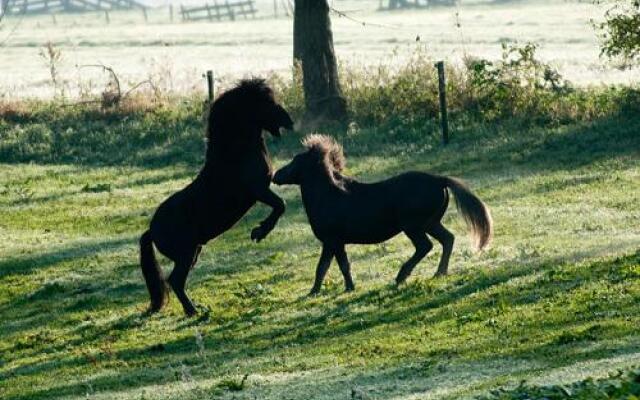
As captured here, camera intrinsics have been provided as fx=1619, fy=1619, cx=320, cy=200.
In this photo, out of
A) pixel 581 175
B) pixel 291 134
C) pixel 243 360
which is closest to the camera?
pixel 243 360

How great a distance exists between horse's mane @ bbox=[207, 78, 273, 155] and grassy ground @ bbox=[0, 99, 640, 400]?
83.5 inches

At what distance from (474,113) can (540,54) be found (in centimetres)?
2530

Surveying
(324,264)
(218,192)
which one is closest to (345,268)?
(324,264)

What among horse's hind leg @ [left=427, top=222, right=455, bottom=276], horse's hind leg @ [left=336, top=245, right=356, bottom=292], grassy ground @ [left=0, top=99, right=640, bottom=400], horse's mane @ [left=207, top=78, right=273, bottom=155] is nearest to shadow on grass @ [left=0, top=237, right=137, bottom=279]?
grassy ground @ [left=0, top=99, right=640, bottom=400]

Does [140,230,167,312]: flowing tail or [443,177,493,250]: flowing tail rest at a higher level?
[443,177,493,250]: flowing tail

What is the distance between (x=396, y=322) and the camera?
17984 millimetres

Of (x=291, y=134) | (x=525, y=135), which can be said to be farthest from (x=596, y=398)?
(x=291, y=134)

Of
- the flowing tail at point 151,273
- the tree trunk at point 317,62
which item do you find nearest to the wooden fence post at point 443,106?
the tree trunk at point 317,62

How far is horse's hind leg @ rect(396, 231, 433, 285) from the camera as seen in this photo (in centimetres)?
1984

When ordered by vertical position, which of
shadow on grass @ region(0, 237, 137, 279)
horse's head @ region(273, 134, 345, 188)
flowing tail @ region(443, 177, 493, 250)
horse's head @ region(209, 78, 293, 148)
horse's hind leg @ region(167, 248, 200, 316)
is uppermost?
horse's head @ region(209, 78, 293, 148)

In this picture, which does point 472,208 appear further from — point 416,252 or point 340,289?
point 340,289

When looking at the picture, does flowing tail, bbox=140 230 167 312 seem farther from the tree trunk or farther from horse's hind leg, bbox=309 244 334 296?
the tree trunk

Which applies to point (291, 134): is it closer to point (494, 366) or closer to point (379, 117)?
point (379, 117)

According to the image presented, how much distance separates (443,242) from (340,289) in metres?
1.41
